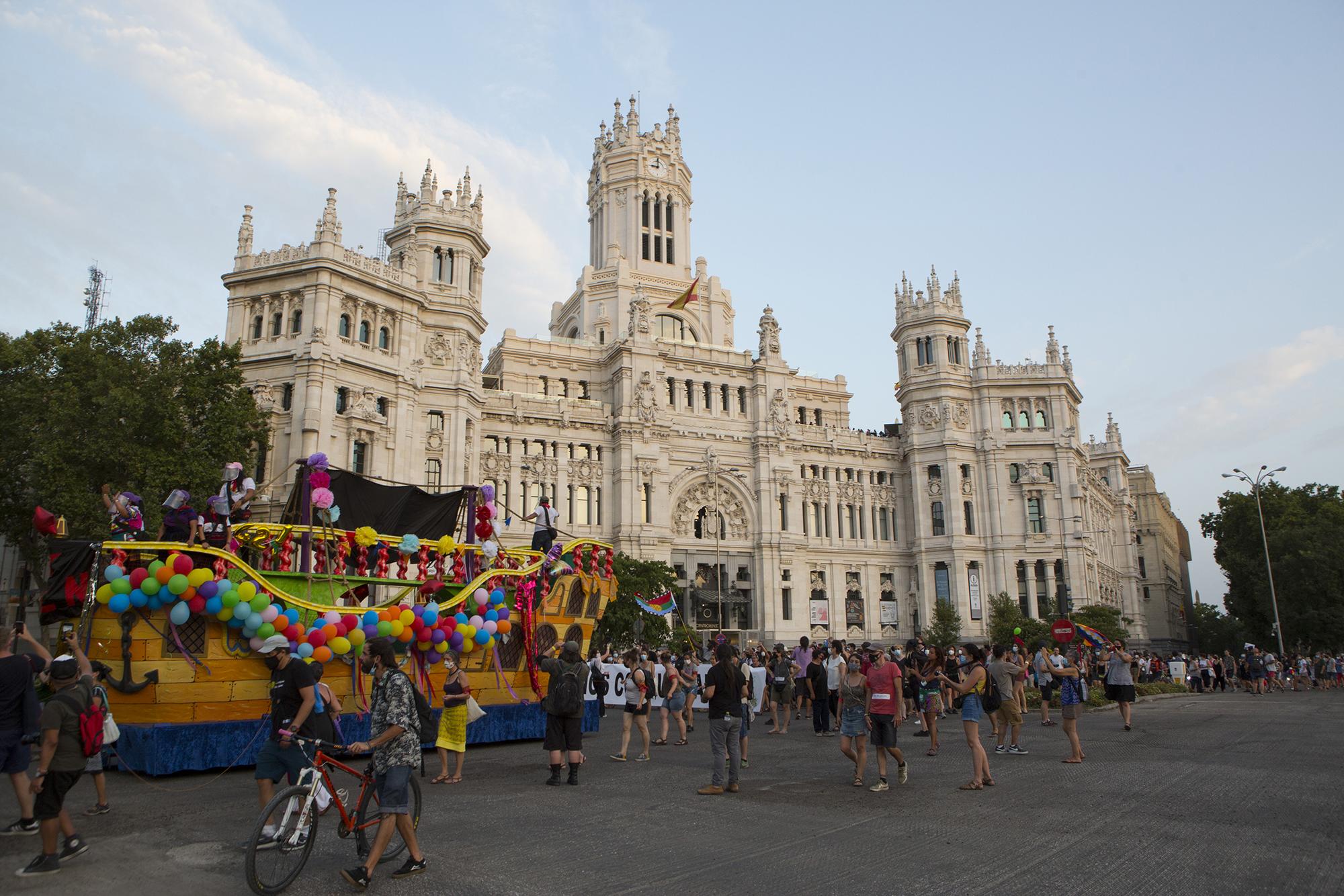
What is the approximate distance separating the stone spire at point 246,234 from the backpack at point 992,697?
4345 cm

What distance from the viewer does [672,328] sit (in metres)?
69.5

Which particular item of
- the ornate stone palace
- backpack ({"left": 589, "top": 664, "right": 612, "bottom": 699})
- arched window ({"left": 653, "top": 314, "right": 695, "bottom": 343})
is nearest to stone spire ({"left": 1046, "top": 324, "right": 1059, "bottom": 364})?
the ornate stone palace


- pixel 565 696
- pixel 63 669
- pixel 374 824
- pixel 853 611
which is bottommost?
pixel 374 824

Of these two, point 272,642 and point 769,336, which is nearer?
point 272,642

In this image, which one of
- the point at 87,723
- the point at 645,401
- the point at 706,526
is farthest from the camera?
the point at 706,526

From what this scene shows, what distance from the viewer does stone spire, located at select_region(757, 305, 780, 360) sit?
2562 inches

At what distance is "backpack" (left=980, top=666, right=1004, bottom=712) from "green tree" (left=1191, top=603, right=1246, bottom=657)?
8800 cm

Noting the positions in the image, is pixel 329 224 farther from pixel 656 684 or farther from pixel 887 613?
pixel 887 613

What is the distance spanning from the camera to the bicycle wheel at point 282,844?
24.7 ft

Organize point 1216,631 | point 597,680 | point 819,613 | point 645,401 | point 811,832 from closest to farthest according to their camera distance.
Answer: point 811,832
point 597,680
point 645,401
point 819,613
point 1216,631

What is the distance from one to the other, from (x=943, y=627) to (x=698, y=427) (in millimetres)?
20699

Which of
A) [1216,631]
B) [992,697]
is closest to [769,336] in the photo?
[992,697]

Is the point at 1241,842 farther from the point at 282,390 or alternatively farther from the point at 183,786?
the point at 282,390

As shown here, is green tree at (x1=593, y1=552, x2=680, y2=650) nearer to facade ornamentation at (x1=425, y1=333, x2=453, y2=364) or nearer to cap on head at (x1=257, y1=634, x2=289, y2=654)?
facade ornamentation at (x1=425, y1=333, x2=453, y2=364)
